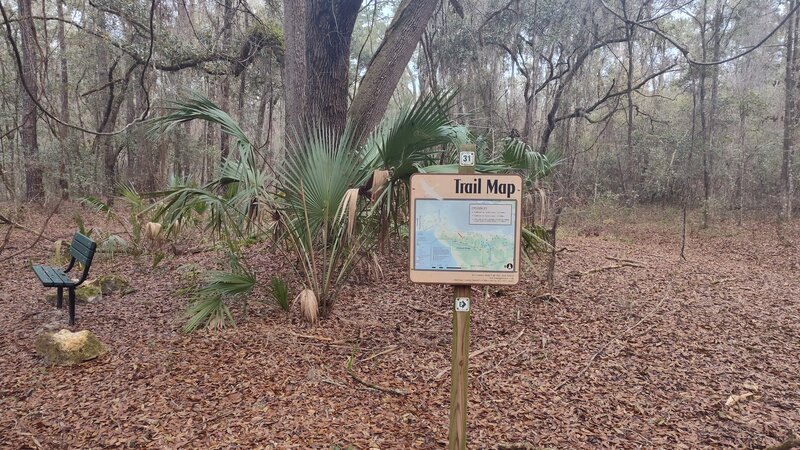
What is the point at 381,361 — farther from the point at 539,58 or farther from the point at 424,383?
the point at 539,58

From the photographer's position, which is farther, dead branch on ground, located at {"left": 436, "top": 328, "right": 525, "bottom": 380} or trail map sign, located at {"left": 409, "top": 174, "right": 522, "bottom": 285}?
dead branch on ground, located at {"left": 436, "top": 328, "right": 525, "bottom": 380}

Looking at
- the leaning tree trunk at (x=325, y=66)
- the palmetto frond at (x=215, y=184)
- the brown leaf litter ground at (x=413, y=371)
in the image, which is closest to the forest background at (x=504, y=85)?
the leaning tree trunk at (x=325, y=66)

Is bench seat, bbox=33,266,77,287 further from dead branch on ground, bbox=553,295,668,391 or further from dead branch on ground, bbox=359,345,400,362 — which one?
dead branch on ground, bbox=553,295,668,391

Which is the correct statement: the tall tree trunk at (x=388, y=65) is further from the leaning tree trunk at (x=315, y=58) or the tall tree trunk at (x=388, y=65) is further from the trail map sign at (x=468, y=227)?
the trail map sign at (x=468, y=227)

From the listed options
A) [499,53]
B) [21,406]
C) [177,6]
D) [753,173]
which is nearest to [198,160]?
[177,6]

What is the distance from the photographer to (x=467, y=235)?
2152 mm

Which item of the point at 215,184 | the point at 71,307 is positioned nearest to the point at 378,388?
the point at 215,184

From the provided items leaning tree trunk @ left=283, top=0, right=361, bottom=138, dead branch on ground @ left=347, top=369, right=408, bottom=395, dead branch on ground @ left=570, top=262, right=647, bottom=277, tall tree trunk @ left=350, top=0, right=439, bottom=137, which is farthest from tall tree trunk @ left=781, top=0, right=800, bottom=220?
dead branch on ground @ left=347, top=369, right=408, bottom=395

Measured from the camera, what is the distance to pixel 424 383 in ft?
11.0

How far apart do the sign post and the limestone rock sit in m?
2.84

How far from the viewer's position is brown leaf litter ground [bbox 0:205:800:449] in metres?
2.74

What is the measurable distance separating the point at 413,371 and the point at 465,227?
1766mm

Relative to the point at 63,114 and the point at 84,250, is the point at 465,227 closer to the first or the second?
the point at 84,250

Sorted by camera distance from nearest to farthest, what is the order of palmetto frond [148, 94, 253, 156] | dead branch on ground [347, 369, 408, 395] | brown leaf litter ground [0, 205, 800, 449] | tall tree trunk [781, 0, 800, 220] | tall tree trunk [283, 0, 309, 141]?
brown leaf litter ground [0, 205, 800, 449], dead branch on ground [347, 369, 408, 395], palmetto frond [148, 94, 253, 156], tall tree trunk [283, 0, 309, 141], tall tree trunk [781, 0, 800, 220]
